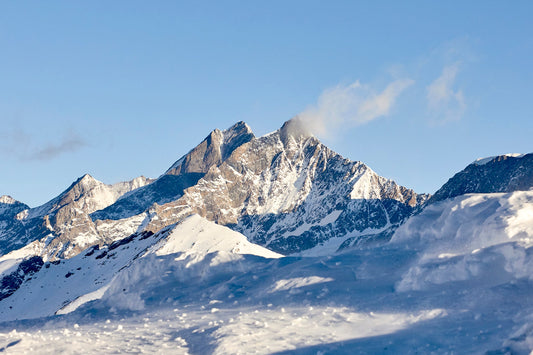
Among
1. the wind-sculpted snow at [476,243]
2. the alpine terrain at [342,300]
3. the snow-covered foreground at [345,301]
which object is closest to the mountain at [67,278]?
the alpine terrain at [342,300]

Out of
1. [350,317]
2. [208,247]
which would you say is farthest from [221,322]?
[208,247]

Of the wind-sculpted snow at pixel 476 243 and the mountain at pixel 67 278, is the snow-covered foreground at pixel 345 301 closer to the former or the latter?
the wind-sculpted snow at pixel 476 243

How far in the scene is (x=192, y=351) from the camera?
21750mm

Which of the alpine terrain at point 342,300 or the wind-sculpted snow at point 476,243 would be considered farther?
the wind-sculpted snow at point 476,243

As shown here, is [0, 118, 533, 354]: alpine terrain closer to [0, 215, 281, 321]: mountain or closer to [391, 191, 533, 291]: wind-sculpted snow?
[391, 191, 533, 291]: wind-sculpted snow

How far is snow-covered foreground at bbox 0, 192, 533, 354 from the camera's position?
2055 centimetres

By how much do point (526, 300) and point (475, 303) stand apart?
5.67 feet

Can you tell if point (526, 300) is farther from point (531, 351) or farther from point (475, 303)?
point (531, 351)

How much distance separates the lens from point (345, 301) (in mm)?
24594

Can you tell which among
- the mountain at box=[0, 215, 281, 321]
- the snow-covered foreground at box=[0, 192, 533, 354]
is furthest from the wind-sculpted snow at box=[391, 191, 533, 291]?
the mountain at box=[0, 215, 281, 321]

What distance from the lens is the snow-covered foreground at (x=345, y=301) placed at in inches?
809

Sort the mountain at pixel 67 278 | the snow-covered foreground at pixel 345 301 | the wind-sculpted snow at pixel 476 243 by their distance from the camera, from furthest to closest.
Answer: the mountain at pixel 67 278
the wind-sculpted snow at pixel 476 243
the snow-covered foreground at pixel 345 301

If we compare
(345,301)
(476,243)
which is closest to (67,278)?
(345,301)

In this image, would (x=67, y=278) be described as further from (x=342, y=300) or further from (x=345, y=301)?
(x=345, y=301)
